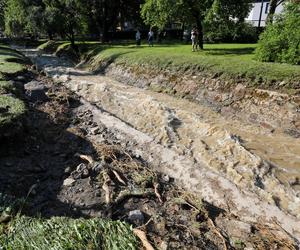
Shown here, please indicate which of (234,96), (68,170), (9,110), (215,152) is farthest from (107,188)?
(234,96)

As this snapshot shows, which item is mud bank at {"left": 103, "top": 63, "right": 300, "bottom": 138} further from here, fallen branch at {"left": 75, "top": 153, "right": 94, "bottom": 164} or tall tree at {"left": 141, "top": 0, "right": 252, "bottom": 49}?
fallen branch at {"left": 75, "top": 153, "right": 94, "bottom": 164}

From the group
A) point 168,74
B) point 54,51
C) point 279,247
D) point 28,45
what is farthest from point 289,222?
point 28,45

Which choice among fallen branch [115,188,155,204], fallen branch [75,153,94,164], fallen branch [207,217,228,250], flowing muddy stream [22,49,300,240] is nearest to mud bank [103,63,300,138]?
flowing muddy stream [22,49,300,240]

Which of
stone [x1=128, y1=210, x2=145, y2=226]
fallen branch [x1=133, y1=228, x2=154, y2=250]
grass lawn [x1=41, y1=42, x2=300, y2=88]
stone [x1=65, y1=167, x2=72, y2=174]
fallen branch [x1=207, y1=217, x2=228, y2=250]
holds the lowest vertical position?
fallen branch [x1=207, y1=217, x2=228, y2=250]

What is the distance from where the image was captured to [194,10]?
19047mm

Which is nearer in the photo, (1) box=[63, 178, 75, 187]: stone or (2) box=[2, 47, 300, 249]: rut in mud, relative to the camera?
(2) box=[2, 47, 300, 249]: rut in mud

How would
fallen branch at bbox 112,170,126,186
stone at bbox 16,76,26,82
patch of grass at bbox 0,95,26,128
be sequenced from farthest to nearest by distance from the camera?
1. stone at bbox 16,76,26,82
2. patch of grass at bbox 0,95,26,128
3. fallen branch at bbox 112,170,126,186

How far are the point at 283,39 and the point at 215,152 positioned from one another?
24.1 ft

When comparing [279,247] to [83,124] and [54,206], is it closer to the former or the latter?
[54,206]

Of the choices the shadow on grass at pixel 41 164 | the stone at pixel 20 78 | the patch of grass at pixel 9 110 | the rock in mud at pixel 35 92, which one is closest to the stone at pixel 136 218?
the shadow on grass at pixel 41 164

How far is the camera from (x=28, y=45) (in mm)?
46531

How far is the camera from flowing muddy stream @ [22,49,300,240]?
7.03 metres

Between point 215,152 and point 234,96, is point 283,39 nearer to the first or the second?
point 234,96

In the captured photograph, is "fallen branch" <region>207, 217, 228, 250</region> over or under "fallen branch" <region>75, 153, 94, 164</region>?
under
